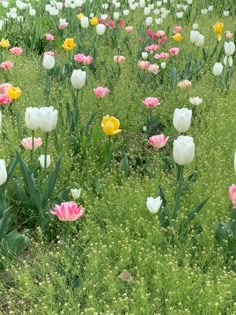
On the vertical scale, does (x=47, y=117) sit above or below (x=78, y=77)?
above

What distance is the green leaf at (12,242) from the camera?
110 inches

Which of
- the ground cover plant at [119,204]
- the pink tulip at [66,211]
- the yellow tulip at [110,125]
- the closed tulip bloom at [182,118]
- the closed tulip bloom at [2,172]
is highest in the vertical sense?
the closed tulip bloom at [182,118]

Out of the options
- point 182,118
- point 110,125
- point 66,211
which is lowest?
point 66,211

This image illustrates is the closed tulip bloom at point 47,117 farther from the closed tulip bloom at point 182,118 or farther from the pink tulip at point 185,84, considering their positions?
the pink tulip at point 185,84

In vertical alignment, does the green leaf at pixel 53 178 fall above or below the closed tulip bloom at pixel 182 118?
below

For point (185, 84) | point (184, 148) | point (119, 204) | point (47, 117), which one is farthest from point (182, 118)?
point (185, 84)

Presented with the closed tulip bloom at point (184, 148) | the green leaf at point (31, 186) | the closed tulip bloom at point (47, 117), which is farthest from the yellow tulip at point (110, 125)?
the closed tulip bloom at point (184, 148)

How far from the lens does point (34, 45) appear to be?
21.3ft

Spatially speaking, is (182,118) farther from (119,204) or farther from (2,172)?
(2,172)

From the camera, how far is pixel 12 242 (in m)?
2.82

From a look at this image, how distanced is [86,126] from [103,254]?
133 centimetres

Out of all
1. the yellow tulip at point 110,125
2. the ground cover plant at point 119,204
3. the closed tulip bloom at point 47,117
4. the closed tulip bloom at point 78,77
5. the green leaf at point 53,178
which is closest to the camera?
the ground cover plant at point 119,204

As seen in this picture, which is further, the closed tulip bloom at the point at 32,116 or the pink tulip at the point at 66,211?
the closed tulip bloom at the point at 32,116

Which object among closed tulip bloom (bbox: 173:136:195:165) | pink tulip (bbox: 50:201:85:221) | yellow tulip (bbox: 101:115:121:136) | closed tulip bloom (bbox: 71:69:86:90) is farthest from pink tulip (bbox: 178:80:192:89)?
pink tulip (bbox: 50:201:85:221)
